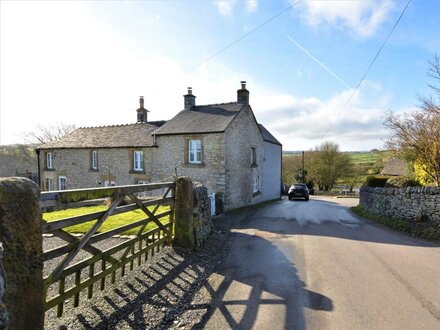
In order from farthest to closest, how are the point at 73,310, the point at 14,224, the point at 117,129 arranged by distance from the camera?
the point at 117,129
the point at 73,310
the point at 14,224

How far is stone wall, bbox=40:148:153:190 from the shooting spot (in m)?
21.2

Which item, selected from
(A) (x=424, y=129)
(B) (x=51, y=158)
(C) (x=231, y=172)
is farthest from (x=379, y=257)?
(B) (x=51, y=158)

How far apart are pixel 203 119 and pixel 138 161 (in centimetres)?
588

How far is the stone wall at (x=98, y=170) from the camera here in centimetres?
2116

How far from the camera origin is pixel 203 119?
19.1 m

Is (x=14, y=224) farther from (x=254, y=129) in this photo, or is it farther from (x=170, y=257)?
(x=254, y=129)

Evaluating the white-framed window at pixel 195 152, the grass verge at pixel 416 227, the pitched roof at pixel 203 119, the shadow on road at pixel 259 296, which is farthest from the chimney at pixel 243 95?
the shadow on road at pixel 259 296

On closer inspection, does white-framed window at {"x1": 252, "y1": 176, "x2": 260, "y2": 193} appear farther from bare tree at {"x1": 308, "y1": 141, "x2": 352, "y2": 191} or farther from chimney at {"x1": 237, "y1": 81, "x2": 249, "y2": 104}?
bare tree at {"x1": 308, "y1": 141, "x2": 352, "y2": 191}

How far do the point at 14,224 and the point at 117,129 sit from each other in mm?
23499

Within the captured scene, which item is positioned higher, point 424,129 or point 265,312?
point 424,129

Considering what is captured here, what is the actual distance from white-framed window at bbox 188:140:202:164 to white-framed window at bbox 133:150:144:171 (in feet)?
14.0

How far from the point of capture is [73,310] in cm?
434

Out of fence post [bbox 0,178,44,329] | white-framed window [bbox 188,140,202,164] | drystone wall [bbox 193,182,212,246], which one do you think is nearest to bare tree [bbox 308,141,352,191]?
white-framed window [bbox 188,140,202,164]

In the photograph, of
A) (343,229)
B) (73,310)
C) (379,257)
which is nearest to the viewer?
(73,310)
